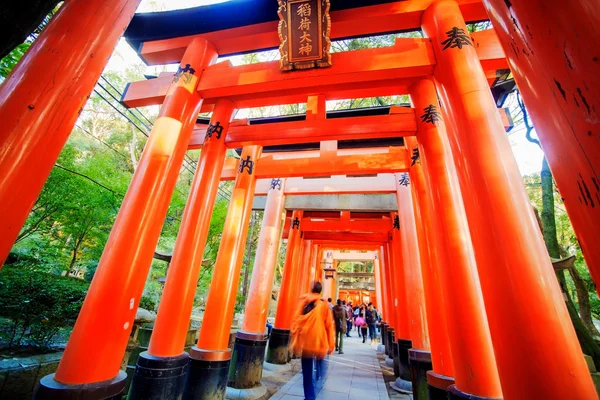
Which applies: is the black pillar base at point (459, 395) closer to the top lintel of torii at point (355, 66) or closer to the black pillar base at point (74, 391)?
the black pillar base at point (74, 391)

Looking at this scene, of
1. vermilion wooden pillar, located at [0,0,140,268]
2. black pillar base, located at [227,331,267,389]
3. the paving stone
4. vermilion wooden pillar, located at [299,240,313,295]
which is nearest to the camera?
vermilion wooden pillar, located at [0,0,140,268]

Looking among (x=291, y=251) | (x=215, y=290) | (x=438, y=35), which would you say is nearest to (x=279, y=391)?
(x=215, y=290)

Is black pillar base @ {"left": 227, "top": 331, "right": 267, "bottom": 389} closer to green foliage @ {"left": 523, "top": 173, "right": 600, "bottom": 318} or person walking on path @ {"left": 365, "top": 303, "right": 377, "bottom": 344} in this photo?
green foliage @ {"left": 523, "top": 173, "right": 600, "bottom": 318}

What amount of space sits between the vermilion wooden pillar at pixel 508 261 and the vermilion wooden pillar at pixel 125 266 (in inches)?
129

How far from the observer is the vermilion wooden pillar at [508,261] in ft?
5.21

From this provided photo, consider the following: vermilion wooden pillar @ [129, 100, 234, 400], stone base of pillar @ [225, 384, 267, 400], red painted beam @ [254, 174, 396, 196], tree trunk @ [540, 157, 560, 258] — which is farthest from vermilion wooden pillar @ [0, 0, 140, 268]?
tree trunk @ [540, 157, 560, 258]

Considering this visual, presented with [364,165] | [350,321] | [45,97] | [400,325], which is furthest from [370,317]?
[45,97]

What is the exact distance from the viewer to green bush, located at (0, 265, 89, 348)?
4012mm

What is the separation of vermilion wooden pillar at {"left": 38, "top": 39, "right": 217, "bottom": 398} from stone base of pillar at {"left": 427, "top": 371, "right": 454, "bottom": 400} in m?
3.51

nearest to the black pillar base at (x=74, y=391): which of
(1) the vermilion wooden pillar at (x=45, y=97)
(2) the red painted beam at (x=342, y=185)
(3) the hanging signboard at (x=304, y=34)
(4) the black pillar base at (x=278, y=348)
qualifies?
(1) the vermilion wooden pillar at (x=45, y=97)

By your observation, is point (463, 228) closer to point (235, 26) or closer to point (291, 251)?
point (235, 26)

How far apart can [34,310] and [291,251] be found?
274 inches

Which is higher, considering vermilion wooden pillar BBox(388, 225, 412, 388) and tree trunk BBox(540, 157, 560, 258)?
tree trunk BBox(540, 157, 560, 258)

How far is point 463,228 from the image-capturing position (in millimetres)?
3105
